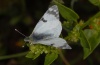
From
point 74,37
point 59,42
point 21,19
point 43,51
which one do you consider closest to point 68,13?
point 74,37

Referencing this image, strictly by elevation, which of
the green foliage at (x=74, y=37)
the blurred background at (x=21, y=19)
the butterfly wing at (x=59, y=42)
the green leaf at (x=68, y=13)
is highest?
the butterfly wing at (x=59, y=42)

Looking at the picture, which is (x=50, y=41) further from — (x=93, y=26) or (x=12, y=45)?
(x=12, y=45)

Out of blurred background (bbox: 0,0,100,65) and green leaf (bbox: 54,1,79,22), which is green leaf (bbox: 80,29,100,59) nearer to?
green leaf (bbox: 54,1,79,22)

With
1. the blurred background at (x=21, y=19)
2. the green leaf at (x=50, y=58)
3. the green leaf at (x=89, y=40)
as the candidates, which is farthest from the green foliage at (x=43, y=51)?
the blurred background at (x=21, y=19)

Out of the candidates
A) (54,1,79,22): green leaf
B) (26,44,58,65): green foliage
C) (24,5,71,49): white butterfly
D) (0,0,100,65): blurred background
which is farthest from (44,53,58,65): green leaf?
(0,0,100,65): blurred background

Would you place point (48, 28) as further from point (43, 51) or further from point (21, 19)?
point (21, 19)

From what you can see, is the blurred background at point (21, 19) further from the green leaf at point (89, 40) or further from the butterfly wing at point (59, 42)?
the butterfly wing at point (59, 42)
